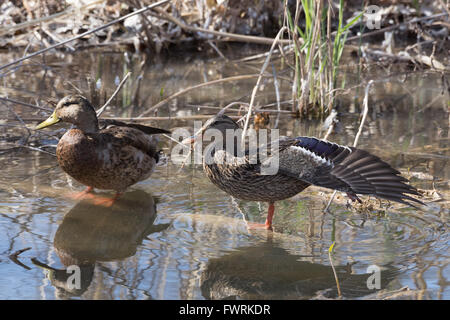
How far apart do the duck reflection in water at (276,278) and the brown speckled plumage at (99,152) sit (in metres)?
1.19

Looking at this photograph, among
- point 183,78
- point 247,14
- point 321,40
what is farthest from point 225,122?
point 247,14

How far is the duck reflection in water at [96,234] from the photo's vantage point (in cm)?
338

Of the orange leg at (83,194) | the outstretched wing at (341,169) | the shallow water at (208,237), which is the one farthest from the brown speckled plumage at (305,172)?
the orange leg at (83,194)

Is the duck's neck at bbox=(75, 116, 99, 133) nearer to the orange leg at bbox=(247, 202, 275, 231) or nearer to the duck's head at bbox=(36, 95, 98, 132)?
the duck's head at bbox=(36, 95, 98, 132)

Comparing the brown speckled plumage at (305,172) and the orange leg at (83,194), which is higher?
the brown speckled plumage at (305,172)

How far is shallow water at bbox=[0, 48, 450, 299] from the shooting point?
10.7 ft

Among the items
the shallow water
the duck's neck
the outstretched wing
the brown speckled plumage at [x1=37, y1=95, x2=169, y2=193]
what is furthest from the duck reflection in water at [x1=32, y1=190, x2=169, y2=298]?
the outstretched wing

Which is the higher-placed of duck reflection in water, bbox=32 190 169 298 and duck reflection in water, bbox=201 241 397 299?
duck reflection in water, bbox=32 190 169 298

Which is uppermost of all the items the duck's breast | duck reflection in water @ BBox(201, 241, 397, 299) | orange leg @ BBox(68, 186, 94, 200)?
the duck's breast

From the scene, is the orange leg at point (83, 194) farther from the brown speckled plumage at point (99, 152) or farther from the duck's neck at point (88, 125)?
the duck's neck at point (88, 125)

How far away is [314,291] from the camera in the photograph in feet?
10.7

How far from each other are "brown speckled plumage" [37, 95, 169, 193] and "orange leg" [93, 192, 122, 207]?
0.05 meters

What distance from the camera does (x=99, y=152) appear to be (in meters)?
4.46

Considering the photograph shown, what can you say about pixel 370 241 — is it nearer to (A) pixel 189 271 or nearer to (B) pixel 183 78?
(A) pixel 189 271
